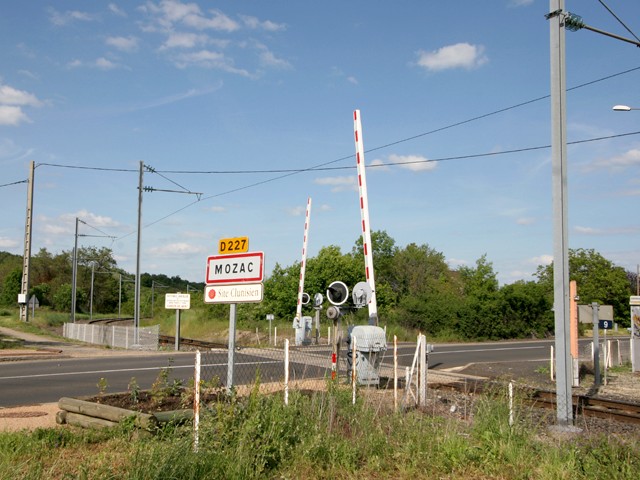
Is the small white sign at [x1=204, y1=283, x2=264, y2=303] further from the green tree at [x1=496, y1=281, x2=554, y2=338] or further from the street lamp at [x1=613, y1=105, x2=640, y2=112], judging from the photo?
the green tree at [x1=496, y1=281, x2=554, y2=338]

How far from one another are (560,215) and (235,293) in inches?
207

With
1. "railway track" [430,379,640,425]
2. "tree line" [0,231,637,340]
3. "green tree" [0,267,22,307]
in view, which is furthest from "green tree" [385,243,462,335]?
"green tree" [0,267,22,307]

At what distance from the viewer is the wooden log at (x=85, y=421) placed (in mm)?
8125

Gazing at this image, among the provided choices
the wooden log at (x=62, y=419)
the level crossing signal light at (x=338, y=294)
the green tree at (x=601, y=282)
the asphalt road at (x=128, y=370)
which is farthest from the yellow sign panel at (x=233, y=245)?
the green tree at (x=601, y=282)

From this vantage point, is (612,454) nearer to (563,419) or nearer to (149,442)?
(563,419)

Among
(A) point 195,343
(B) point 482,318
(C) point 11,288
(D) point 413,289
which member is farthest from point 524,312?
(C) point 11,288

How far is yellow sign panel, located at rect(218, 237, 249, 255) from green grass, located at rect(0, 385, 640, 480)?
67.3 inches

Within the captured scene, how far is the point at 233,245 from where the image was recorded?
7.85 m

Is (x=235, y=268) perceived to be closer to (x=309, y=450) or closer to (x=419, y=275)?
(x=309, y=450)

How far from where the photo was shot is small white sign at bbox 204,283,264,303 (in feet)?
24.0

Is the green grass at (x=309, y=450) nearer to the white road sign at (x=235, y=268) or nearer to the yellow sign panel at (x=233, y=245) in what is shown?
the white road sign at (x=235, y=268)

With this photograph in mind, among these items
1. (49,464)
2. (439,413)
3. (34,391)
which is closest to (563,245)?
(439,413)

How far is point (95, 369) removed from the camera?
17844 millimetres

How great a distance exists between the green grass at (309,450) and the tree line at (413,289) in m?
5.83
